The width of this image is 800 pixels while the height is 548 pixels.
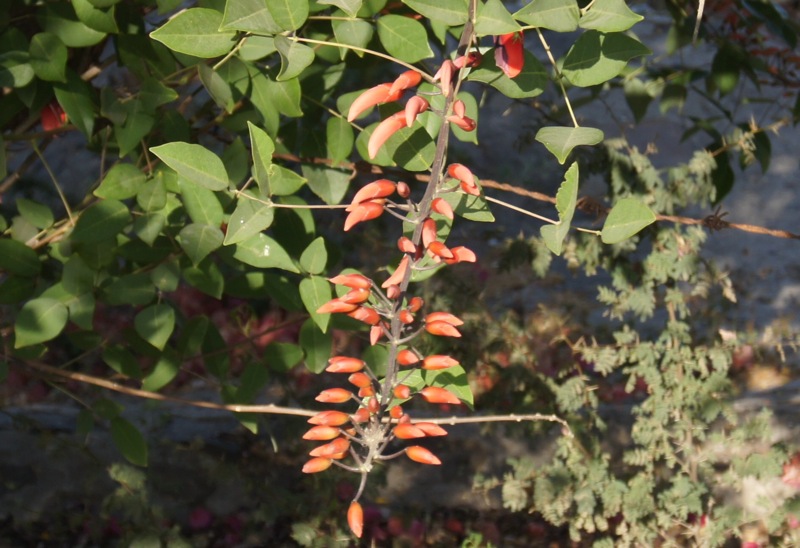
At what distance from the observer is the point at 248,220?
47.6 inches

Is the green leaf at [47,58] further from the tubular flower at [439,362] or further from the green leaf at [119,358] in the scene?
the tubular flower at [439,362]

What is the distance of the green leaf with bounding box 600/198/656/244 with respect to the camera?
43.8 inches

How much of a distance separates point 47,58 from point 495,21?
806mm

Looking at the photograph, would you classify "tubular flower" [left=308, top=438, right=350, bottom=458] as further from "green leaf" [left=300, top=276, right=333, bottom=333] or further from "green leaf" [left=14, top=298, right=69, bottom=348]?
"green leaf" [left=14, top=298, right=69, bottom=348]

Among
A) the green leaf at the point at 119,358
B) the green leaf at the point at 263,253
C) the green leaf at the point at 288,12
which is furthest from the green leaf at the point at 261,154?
the green leaf at the point at 119,358

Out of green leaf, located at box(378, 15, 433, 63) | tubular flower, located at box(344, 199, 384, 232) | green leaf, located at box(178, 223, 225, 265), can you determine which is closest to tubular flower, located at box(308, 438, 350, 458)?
tubular flower, located at box(344, 199, 384, 232)

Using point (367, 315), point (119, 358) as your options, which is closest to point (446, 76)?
point (367, 315)

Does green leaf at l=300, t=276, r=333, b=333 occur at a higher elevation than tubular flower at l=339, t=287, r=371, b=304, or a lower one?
lower

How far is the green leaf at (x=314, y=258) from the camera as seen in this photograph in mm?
1425

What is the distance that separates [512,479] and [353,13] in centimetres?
157

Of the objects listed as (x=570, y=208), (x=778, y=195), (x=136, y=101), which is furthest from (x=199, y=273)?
(x=778, y=195)

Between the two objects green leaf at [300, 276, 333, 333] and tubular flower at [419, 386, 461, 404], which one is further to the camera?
green leaf at [300, 276, 333, 333]

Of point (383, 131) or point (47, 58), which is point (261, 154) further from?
point (47, 58)

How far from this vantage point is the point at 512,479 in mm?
2426
